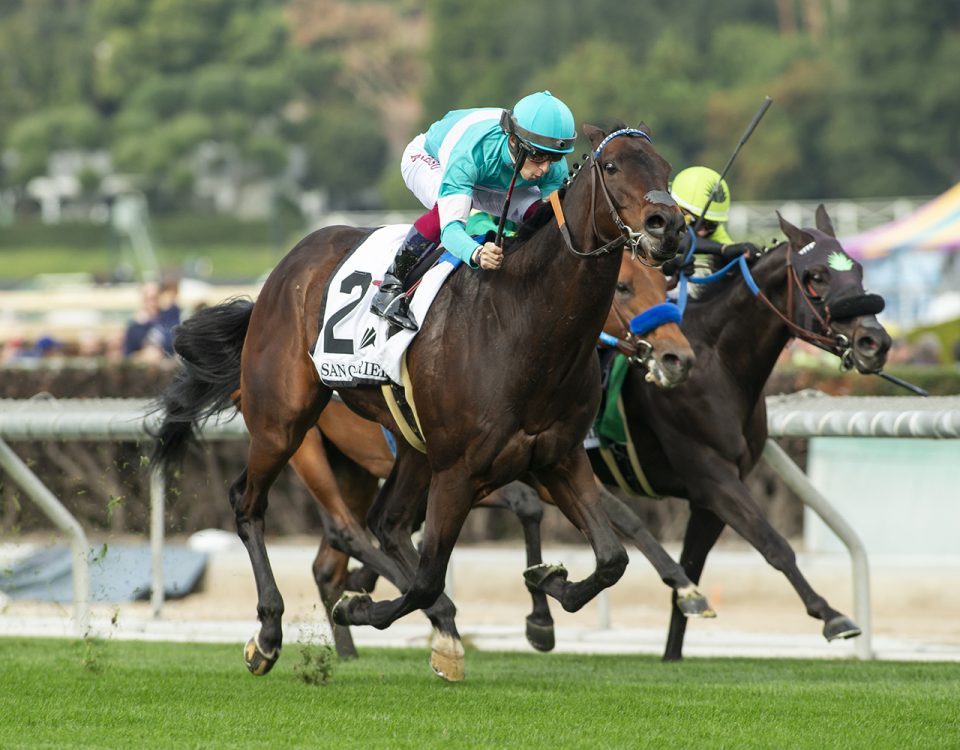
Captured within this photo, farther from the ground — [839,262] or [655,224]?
[655,224]

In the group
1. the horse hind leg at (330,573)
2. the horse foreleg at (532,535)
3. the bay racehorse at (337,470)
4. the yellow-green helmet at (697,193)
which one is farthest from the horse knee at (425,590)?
the yellow-green helmet at (697,193)

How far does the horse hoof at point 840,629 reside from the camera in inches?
253

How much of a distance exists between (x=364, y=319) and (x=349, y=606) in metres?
0.97

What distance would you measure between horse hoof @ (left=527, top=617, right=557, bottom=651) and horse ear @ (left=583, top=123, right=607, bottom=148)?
7.68ft

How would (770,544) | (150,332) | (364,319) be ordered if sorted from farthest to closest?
(150,332) < (770,544) < (364,319)

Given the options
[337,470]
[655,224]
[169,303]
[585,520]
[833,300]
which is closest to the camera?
[655,224]

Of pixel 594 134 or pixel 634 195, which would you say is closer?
pixel 634 195

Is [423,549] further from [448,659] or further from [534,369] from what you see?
[534,369]

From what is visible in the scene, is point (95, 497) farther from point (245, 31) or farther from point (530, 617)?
point (245, 31)

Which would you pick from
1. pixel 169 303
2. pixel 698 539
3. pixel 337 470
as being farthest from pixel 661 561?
pixel 169 303

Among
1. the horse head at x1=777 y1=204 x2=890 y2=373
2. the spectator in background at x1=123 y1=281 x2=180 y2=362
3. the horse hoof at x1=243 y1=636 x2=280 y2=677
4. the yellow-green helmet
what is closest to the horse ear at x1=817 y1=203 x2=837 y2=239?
the horse head at x1=777 y1=204 x2=890 y2=373

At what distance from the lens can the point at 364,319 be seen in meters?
6.38

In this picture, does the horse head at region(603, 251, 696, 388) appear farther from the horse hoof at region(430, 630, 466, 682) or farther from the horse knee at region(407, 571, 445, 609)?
the horse hoof at region(430, 630, 466, 682)

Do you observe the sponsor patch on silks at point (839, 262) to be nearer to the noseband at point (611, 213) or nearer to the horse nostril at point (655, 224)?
the noseband at point (611, 213)
